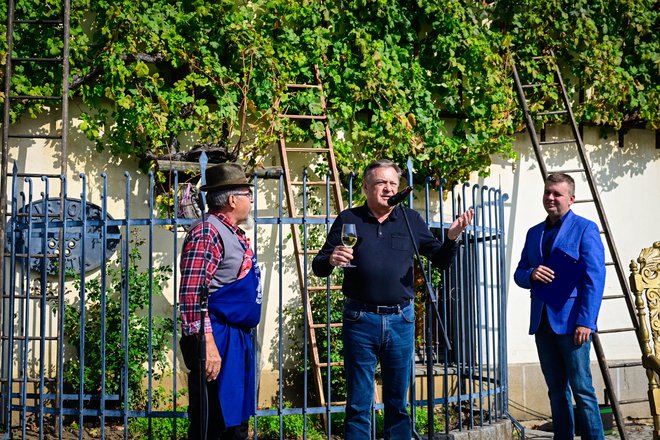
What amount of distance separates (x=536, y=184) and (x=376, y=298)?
4.90m

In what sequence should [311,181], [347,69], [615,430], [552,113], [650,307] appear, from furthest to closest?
[552,113] → [347,69] → [311,181] → [615,430] → [650,307]

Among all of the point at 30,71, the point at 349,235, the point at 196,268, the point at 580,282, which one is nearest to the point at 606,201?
the point at 580,282

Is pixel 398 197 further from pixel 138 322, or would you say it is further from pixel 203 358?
pixel 138 322

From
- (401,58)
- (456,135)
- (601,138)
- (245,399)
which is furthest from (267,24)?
(245,399)

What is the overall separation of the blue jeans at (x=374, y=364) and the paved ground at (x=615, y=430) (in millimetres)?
3043

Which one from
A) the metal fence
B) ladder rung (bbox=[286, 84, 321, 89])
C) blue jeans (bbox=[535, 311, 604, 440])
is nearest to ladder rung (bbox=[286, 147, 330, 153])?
the metal fence

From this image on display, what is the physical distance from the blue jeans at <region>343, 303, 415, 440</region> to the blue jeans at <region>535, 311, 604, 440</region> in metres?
1.10

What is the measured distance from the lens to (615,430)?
28.0ft

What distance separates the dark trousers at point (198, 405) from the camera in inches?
183

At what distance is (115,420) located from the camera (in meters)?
7.92

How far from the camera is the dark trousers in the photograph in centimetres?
465

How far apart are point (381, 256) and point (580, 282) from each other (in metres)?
1.46

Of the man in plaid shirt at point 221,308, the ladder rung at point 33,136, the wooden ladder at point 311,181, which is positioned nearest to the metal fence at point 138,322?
the wooden ladder at point 311,181

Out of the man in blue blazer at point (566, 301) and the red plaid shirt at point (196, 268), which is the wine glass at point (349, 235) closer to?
the red plaid shirt at point (196, 268)
